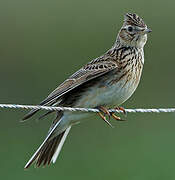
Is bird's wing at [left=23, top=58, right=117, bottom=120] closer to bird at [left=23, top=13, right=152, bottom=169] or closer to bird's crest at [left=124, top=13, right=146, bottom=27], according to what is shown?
bird at [left=23, top=13, right=152, bottom=169]

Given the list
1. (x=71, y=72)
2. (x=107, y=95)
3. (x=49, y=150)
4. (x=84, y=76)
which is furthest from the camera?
(x=71, y=72)

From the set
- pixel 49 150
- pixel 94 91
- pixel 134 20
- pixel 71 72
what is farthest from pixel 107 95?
pixel 71 72

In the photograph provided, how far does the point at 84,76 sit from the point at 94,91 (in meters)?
0.21

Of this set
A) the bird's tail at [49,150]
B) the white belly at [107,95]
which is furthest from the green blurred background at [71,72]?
the white belly at [107,95]

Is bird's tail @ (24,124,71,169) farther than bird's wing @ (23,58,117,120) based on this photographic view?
Yes

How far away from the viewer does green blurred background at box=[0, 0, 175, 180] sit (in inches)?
512

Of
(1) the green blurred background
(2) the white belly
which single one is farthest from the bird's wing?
(1) the green blurred background

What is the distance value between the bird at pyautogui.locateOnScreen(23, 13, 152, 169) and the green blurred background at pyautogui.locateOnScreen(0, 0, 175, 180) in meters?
1.57

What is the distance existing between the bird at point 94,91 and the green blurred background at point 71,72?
1.57 m

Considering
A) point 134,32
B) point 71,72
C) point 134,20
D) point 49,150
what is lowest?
point 71,72

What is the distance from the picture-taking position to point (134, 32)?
36.7 ft

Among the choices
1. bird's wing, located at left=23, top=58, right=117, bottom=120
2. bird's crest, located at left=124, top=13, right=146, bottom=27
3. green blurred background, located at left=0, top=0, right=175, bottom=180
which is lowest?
green blurred background, located at left=0, top=0, right=175, bottom=180

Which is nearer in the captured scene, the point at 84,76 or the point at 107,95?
the point at 107,95

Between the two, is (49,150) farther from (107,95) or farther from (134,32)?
(134,32)
